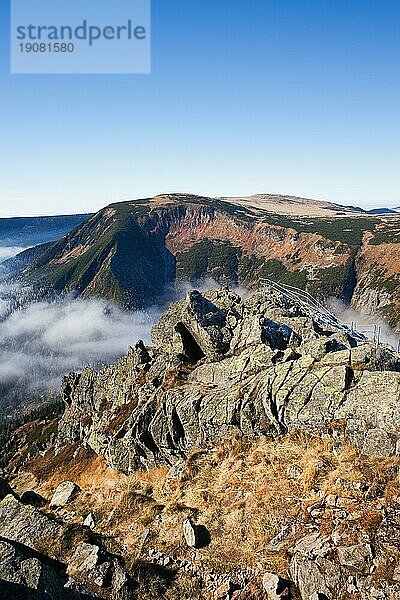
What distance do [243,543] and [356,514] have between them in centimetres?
A: 491

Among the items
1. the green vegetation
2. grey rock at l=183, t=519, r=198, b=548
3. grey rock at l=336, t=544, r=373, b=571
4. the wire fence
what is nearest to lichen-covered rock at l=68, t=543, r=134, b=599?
grey rock at l=183, t=519, r=198, b=548

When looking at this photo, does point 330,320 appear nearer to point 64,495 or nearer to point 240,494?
point 240,494

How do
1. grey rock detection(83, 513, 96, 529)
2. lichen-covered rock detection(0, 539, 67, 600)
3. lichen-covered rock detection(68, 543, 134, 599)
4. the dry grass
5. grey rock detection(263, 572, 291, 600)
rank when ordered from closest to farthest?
1. lichen-covered rock detection(0, 539, 67, 600)
2. grey rock detection(263, 572, 291, 600)
3. lichen-covered rock detection(68, 543, 134, 599)
4. the dry grass
5. grey rock detection(83, 513, 96, 529)

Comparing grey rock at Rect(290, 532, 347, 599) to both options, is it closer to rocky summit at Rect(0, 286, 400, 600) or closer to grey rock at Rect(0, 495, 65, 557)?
rocky summit at Rect(0, 286, 400, 600)

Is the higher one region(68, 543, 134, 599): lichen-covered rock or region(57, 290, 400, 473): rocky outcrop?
region(57, 290, 400, 473): rocky outcrop

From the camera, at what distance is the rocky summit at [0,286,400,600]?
16141 millimetres

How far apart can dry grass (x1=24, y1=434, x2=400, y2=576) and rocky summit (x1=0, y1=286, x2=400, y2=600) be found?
7 centimetres

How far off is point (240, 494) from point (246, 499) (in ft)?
1.91

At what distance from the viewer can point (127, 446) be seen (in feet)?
104

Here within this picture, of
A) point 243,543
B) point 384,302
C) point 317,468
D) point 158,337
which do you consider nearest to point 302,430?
point 317,468

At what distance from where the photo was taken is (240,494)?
2148cm

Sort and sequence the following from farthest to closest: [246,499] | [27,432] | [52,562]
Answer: [27,432] → [246,499] → [52,562]

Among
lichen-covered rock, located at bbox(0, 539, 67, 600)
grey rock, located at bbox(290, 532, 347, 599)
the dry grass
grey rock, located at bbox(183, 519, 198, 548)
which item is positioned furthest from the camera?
grey rock, located at bbox(183, 519, 198, 548)

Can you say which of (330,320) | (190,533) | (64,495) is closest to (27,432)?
(330,320)
